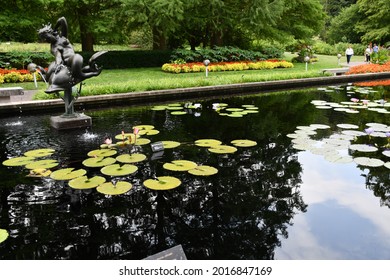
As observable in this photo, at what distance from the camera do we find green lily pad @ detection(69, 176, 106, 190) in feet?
13.9

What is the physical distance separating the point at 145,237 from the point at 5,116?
257 inches

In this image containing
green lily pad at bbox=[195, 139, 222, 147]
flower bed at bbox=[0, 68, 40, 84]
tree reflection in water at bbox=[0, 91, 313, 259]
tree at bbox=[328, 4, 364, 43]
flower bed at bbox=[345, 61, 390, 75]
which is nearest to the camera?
tree reflection in water at bbox=[0, 91, 313, 259]

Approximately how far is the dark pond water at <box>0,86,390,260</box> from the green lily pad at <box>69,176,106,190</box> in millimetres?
91

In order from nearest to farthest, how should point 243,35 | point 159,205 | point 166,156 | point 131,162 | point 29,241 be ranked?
point 29,241 → point 159,205 → point 131,162 → point 166,156 → point 243,35

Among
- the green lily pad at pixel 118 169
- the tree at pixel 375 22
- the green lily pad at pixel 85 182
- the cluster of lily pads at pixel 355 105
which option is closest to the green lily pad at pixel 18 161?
the green lily pad at pixel 85 182

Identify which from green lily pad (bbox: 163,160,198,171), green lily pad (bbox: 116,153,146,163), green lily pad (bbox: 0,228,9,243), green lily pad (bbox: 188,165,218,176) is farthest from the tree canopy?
green lily pad (bbox: 0,228,9,243)

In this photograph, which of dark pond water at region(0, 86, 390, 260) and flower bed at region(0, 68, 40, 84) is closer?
dark pond water at region(0, 86, 390, 260)

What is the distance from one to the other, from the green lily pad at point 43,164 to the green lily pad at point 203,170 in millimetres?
1963

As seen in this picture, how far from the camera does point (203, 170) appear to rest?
4.83 meters

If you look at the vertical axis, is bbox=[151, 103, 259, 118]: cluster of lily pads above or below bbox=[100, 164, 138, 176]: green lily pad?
above

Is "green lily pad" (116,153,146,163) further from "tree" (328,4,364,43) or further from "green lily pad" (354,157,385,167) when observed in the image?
"tree" (328,4,364,43)

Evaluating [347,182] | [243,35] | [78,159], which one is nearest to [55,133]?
[78,159]
